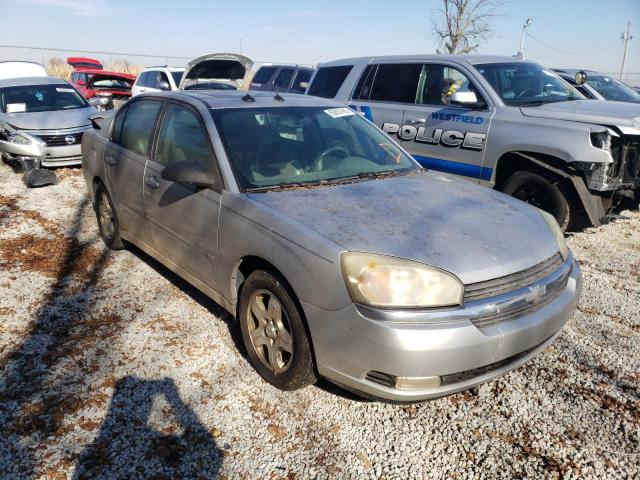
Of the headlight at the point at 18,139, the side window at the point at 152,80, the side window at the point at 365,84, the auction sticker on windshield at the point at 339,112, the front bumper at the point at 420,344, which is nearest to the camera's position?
the front bumper at the point at 420,344

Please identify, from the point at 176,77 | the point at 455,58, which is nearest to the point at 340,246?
the point at 455,58

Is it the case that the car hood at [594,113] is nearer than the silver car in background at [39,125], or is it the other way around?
the car hood at [594,113]

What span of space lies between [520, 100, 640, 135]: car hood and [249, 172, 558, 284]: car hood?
2.31 meters

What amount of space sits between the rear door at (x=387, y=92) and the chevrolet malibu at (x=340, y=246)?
2481mm

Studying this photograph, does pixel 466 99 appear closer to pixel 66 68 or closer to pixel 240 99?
pixel 240 99

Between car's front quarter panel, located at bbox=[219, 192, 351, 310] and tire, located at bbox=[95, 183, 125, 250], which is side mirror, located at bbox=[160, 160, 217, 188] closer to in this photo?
car's front quarter panel, located at bbox=[219, 192, 351, 310]

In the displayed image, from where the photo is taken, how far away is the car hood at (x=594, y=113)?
4.76m

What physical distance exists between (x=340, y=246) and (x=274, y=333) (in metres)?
0.75

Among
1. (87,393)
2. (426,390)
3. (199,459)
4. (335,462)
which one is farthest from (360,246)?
(87,393)

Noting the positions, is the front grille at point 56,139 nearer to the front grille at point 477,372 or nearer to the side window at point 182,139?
the side window at point 182,139

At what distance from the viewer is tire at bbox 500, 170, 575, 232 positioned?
16.5 ft

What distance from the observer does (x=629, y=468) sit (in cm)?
234

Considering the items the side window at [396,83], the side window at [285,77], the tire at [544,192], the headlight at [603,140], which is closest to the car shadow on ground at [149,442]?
the tire at [544,192]

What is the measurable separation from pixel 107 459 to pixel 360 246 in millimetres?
1593
